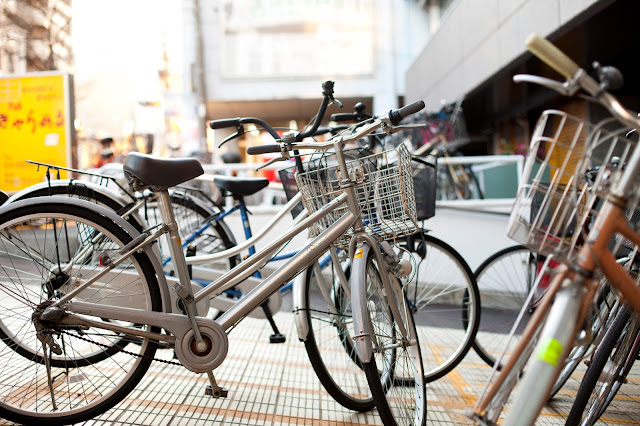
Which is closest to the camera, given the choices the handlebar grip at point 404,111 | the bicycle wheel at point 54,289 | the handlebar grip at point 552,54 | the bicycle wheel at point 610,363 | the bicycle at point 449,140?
the handlebar grip at point 552,54

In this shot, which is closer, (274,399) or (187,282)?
(187,282)

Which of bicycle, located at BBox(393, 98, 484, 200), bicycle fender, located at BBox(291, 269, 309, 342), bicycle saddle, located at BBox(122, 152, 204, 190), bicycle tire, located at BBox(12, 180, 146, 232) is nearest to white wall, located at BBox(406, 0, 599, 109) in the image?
bicycle, located at BBox(393, 98, 484, 200)

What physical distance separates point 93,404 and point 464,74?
1009cm

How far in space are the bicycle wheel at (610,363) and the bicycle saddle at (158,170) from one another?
5.70 feet

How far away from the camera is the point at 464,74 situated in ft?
34.8

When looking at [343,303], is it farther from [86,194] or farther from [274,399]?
[86,194]

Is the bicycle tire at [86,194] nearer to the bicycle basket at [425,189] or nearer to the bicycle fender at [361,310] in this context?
the bicycle fender at [361,310]

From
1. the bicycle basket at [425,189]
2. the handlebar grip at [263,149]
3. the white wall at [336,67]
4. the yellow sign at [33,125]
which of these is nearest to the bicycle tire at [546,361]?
the handlebar grip at [263,149]

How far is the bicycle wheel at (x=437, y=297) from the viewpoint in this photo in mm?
3021

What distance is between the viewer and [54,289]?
2.20m

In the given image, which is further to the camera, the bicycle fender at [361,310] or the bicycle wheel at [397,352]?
the bicycle wheel at [397,352]

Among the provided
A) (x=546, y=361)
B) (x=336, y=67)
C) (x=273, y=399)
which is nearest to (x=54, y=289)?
(x=273, y=399)

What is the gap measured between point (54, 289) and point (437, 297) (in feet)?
7.62

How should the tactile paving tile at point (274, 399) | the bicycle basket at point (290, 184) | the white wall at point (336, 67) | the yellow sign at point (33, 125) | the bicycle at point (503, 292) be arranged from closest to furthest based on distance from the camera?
the tactile paving tile at point (274, 399) → the bicycle basket at point (290, 184) → the bicycle at point (503, 292) → the yellow sign at point (33, 125) → the white wall at point (336, 67)
